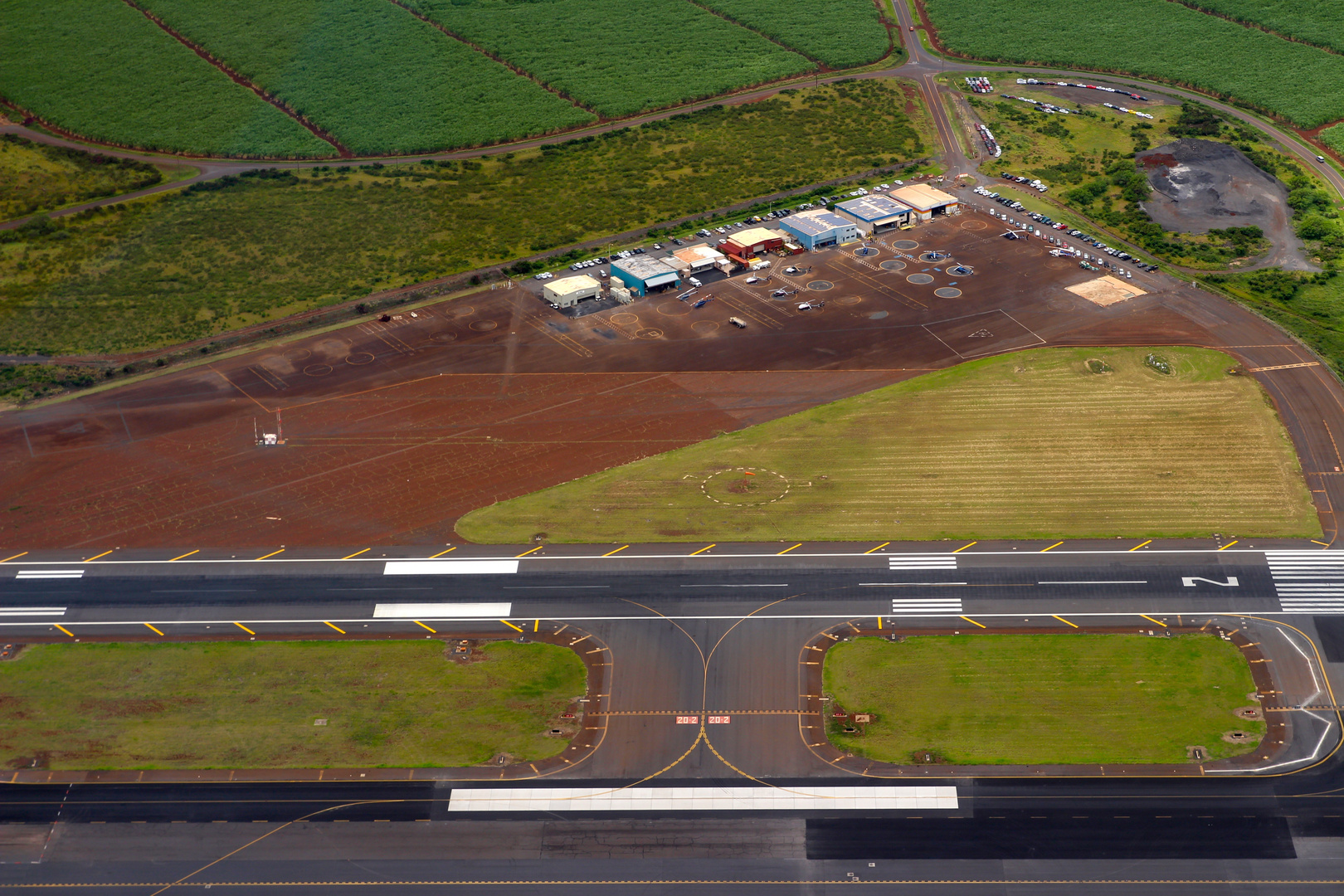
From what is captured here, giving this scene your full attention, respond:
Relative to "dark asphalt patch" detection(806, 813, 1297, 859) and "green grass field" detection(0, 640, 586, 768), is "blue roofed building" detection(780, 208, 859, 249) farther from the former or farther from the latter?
Answer: "dark asphalt patch" detection(806, 813, 1297, 859)

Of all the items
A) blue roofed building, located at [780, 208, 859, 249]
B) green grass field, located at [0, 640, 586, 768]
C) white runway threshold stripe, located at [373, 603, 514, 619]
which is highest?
blue roofed building, located at [780, 208, 859, 249]

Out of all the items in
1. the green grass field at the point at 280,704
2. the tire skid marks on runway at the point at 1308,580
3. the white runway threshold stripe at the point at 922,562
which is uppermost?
the white runway threshold stripe at the point at 922,562

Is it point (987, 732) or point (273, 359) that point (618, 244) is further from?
point (987, 732)

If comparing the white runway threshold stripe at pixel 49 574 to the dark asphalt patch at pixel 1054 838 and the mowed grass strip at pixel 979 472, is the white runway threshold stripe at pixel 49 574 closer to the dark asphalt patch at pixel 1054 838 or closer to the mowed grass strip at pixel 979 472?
the mowed grass strip at pixel 979 472

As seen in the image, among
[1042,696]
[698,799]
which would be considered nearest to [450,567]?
[698,799]

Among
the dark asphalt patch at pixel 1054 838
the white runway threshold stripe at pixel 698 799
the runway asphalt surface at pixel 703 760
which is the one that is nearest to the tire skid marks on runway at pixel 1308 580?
the runway asphalt surface at pixel 703 760

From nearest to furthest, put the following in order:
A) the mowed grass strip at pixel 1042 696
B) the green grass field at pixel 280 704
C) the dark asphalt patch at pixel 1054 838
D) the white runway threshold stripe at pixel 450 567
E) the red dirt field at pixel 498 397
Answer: the dark asphalt patch at pixel 1054 838, the mowed grass strip at pixel 1042 696, the green grass field at pixel 280 704, the white runway threshold stripe at pixel 450 567, the red dirt field at pixel 498 397

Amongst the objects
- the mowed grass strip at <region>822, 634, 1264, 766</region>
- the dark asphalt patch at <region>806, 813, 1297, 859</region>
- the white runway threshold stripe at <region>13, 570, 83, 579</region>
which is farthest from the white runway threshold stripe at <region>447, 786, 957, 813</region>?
the white runway threshold stripe at <region>13, 570, 83, 579</region>
